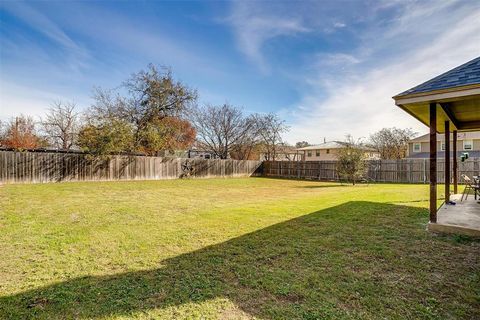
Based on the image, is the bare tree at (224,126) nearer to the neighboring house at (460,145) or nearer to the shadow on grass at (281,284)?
the neighboring house at (460,145)

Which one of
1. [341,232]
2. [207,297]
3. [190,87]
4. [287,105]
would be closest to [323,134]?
[287,105]

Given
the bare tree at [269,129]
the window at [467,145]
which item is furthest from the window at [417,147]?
the bare tree at [269,129]

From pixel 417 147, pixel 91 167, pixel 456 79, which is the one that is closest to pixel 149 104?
pixel 91 167

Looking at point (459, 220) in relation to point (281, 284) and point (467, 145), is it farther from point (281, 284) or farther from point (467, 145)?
point (467, 145)

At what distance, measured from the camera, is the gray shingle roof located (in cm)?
421

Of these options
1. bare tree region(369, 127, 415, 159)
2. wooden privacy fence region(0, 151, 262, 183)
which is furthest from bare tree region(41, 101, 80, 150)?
bare tree region(369, 127, 415, 159)

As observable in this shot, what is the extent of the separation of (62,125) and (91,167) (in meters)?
14.0

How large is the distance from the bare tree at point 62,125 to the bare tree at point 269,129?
18.7 metres

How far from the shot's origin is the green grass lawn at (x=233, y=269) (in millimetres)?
2227

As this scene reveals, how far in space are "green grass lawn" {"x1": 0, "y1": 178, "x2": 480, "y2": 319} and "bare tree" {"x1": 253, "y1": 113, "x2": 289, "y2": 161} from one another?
78.5ft

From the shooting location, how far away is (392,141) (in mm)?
30875

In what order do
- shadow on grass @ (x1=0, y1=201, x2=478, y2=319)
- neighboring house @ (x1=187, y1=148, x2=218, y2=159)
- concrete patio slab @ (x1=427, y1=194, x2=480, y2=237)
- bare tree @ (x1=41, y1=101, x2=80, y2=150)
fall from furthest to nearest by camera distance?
neighboring house @ (x1=187, y1=148, x2=218, y2=159), bare tree @ (x1=41, y1=101, x2=80, y2=150), concrete patio slab @ (x1=427, y1=194, x2=480, y2=237), shadow on grass @ (x1=0, y1=201, x2=478, y2=319)

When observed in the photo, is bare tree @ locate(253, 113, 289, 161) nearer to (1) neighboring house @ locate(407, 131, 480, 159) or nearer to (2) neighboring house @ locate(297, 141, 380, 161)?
(2) neighboring house @ locate(297, 141, 380, 161)

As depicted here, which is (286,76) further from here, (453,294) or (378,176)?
(453,294)
